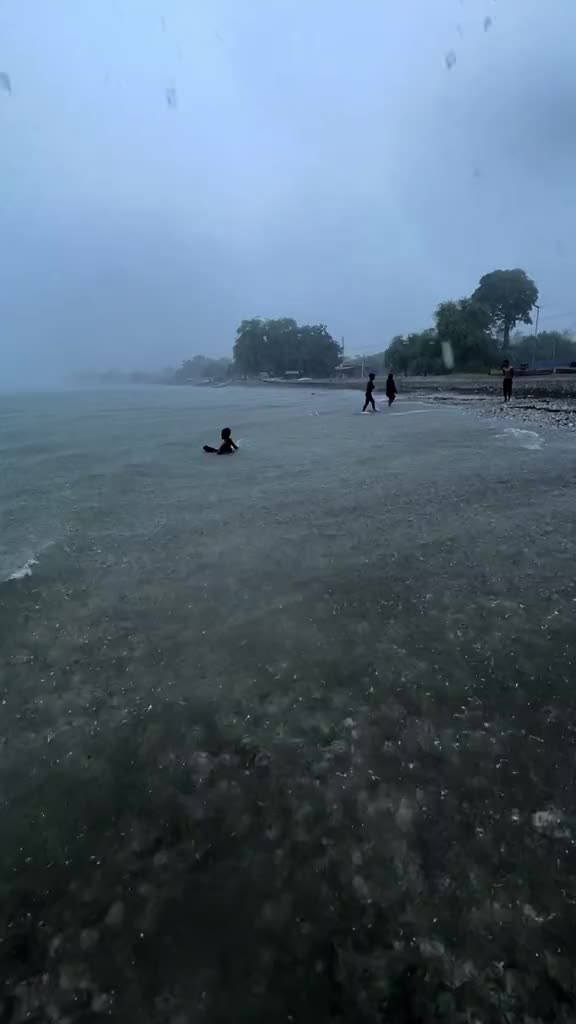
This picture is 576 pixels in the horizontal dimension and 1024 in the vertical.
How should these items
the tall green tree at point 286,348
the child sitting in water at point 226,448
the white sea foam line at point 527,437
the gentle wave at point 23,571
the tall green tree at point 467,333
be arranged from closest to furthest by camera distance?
1. the gentle wave at point 23,571
2. the white sea foam line at point 527,437
3. the child sitting in water at point 226,448
4. the tall green tree at point 467,333
5. the tall green tree at point 286,348

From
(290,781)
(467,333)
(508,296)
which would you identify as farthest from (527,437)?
(508,296)

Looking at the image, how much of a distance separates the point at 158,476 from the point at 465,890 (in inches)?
508

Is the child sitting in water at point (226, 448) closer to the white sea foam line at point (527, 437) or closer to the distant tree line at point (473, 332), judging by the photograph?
the white sea foam line at point (527, 437)

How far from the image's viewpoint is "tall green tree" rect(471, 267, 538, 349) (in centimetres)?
9900

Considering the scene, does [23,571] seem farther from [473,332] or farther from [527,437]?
[473,332]

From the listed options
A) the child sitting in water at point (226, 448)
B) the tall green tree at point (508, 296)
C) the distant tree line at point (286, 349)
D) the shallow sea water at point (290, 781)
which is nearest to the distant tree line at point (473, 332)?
the tall green tree at point (508, 296)

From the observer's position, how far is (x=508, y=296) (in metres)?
99.4

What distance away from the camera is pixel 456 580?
5988mm

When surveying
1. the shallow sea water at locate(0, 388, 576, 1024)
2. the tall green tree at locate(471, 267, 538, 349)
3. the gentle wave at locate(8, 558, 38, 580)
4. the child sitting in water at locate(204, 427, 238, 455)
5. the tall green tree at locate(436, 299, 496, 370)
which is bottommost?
the shallow sea water at locate(0, 388, 576, 1024)

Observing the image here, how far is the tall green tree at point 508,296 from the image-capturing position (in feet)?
325

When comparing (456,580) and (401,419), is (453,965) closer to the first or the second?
(456,580)

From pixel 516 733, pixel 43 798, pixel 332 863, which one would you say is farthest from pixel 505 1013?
pixel 43 798

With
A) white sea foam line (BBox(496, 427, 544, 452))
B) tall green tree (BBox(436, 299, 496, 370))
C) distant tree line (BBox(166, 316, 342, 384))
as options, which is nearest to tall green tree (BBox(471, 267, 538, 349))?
tall green tree (BBox(436, 299, 496, 370))

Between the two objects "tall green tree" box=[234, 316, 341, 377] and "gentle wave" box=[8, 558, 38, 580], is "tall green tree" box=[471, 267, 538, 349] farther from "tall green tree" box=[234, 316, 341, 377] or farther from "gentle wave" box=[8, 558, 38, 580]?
"gentle wave" box=[8, 558, 38, 580]
